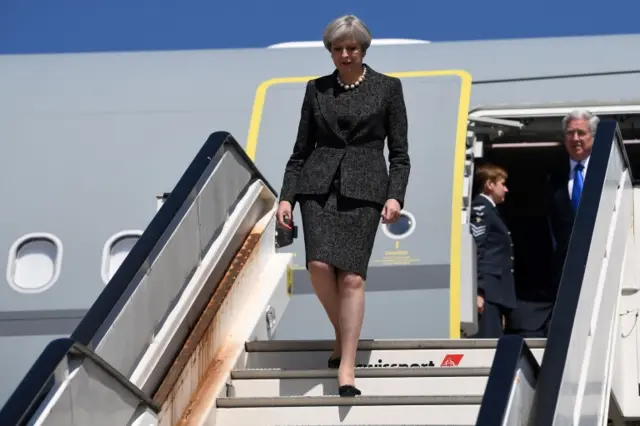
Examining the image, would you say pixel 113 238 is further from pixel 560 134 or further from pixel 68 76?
pixel 560 134

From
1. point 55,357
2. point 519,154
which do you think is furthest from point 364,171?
point 519,154

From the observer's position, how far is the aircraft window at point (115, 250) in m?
9.36

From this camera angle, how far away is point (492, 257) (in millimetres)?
8281

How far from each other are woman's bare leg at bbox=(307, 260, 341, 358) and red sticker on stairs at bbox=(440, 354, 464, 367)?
1.77 ft

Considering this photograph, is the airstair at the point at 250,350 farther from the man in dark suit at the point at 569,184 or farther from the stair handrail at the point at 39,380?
the man in dark suit at the point at 569,184

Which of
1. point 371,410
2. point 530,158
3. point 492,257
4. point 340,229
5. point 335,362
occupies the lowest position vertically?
point 371,410

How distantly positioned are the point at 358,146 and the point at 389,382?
42.9 inches

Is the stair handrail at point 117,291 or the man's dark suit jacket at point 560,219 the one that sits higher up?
the man's dark suit jacket at point 560,219

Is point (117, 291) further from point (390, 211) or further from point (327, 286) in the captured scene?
point (390, 211)

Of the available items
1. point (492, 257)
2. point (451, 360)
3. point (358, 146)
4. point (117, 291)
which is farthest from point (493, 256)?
point (117, 291)

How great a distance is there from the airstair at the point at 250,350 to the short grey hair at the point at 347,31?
923 mm

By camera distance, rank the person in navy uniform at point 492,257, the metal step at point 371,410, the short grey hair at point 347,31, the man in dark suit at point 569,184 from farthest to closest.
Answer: the person in navy uniform at point 492,257, the man in dark suit at point 569,184, the short grey hair at point 347,31, the metal step at point 371,410

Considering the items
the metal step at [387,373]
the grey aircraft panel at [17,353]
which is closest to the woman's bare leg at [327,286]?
the metal step at [387,373]

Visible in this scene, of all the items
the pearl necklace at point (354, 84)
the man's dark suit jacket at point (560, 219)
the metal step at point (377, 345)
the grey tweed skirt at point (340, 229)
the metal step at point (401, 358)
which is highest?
the man's dark suit jacket at point (560, 219)
